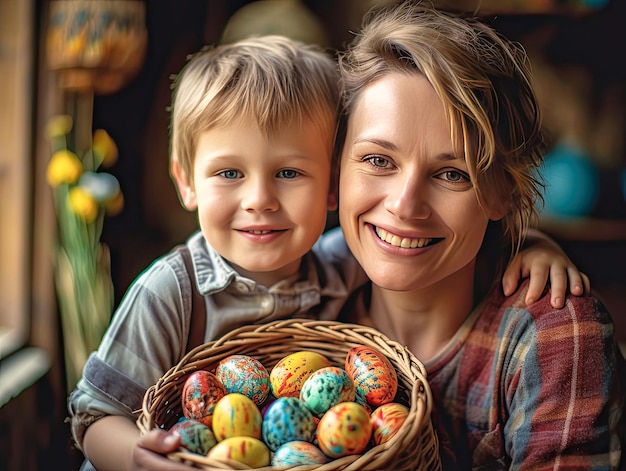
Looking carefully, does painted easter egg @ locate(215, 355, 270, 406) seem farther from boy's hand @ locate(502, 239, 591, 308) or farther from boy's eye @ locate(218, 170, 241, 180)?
boy's hand @ locate(502, 239, 591, 308)

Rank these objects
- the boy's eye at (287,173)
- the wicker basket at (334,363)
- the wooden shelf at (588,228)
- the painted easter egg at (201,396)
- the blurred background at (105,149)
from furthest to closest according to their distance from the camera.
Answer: the wooden shelf at (588,228), the blurred background at (105,149), the boy's eye at (287,173), the painted easter egg at (201,396), the wicker basket at (334,363)

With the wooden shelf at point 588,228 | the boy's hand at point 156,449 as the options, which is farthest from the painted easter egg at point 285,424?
the wooden shelf at point 588,228

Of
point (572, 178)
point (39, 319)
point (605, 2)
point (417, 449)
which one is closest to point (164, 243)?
point (39, 319)

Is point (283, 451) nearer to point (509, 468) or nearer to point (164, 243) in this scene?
point (509, 468)

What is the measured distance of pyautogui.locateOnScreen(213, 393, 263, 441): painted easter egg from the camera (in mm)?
1016

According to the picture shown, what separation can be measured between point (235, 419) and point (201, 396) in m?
0.08

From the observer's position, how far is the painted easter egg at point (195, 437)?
38.7 inches

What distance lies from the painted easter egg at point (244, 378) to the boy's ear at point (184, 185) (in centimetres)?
30

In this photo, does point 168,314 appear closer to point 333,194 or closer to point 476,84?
point 333,194

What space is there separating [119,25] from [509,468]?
1.05m

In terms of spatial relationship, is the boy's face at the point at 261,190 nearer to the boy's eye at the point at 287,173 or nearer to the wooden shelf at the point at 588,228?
the boy's eye at the point at 287,173

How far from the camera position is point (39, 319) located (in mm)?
1400

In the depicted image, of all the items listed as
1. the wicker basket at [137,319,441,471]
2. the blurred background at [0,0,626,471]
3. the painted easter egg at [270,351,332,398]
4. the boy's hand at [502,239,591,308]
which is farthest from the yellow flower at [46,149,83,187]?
the boy's hand at [502,239,591,308]

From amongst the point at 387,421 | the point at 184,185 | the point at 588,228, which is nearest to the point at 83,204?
the point at 184,185
